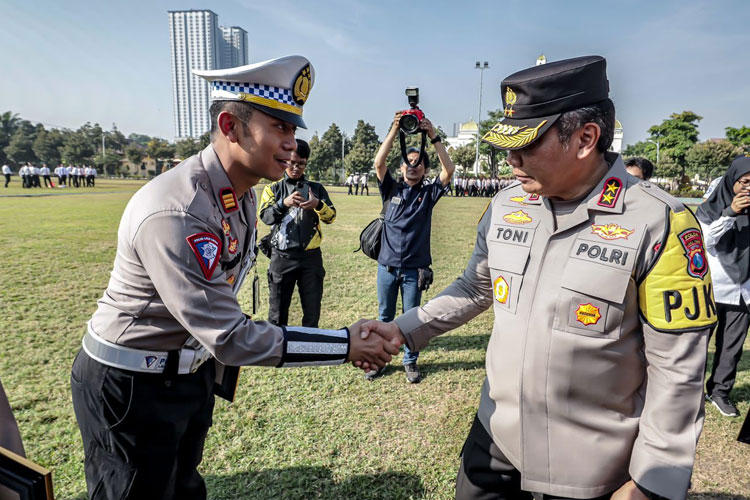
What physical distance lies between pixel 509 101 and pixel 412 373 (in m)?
3.48

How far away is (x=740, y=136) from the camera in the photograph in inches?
2095

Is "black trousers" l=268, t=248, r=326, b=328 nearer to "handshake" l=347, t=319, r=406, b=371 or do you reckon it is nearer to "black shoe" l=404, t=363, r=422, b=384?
"black shoe" l=404, t=363, r=422, b=384

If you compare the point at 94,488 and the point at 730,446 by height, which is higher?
the point at 94,488

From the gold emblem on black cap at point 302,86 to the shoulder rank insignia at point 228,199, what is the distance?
0.60 metres

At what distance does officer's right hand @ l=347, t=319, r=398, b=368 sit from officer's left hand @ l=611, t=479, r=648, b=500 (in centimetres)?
119

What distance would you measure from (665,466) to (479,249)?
3.81 ft

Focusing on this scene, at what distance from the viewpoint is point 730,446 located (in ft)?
12.3

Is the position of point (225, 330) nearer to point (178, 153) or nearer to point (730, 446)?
point (730, 446)

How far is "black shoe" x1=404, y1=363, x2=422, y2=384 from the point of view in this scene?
15.5 ft

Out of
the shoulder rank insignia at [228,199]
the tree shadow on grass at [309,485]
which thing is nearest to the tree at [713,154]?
the tree shadow on grass at [309,485]

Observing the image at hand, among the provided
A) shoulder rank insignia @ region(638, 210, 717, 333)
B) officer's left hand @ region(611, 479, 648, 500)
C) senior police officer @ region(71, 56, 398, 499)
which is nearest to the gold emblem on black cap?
senior police officer @ region(71, 56, 398, 499)

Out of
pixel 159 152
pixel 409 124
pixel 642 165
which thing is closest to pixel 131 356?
pixel 409 124

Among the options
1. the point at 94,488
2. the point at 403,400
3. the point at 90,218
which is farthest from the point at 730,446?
the point at 90,218

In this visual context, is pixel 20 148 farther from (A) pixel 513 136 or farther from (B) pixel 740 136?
(B) pixel 740 136
